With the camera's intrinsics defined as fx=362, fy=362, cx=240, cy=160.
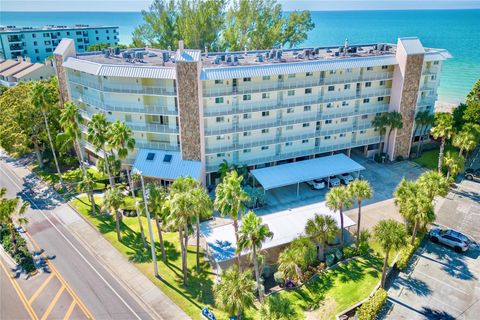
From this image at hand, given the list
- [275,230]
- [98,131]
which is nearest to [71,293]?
[98,131]

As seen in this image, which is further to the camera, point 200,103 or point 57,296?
point 200,103

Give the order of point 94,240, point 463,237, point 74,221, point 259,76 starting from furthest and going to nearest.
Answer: point 259,76
point 74,221
point 94,240
point 463,237

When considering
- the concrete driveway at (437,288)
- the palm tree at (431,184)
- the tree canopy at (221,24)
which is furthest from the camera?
the tree canopy at (221,24)

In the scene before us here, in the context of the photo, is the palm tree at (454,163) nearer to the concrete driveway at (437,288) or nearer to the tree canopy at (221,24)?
the concrete driveway at (437,288)

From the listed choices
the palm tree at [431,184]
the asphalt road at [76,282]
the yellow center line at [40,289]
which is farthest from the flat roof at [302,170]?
the yellow center line at [40,289]

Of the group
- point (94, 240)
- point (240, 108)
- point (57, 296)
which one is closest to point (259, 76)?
point (240, 108)

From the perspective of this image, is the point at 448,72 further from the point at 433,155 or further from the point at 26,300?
the point at 26,300

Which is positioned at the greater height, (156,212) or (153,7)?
(153,7)
